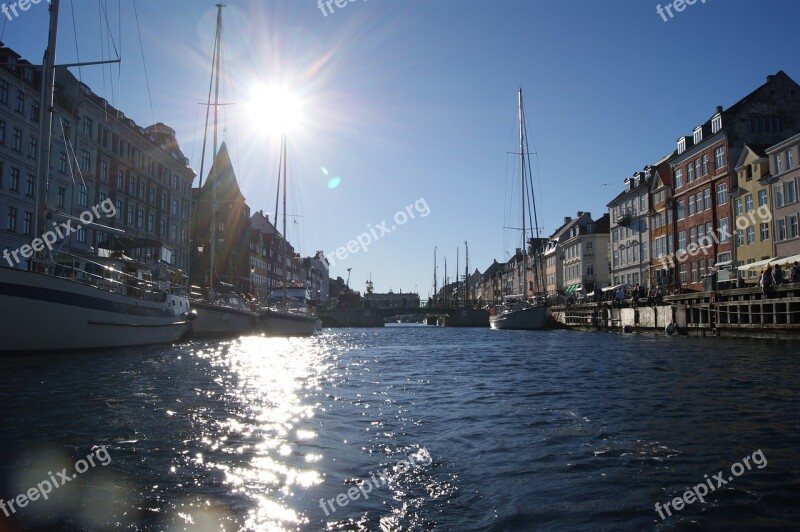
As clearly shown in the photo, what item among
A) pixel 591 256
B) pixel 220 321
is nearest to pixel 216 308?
pixel 220 321

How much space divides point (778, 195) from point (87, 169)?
57722 mm

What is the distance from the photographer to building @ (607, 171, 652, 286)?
74812 millimetres

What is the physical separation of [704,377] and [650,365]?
4.16 meters

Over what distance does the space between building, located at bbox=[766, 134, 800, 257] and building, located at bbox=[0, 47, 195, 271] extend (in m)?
44.5

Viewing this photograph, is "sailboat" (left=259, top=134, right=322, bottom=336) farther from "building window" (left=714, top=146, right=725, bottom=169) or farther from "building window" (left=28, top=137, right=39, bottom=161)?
"building window" (left=714, top=146, right=725, bottom=169)

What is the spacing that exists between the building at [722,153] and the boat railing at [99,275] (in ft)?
145

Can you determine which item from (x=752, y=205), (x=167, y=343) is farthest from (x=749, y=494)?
(x=752, y=205)

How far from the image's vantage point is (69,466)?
7453 millimetres

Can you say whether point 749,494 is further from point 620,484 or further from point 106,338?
point 106,338

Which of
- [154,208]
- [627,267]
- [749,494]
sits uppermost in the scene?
[154,208]

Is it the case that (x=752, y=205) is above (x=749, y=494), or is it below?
above

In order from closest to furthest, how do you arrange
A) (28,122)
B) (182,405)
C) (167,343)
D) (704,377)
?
(182,405) < (704,377) < (167,343) < (28,122)

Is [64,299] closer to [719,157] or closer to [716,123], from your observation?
[719,157]

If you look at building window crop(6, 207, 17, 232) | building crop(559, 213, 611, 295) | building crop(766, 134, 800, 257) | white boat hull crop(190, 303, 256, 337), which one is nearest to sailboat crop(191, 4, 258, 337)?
white boat hull crop(190, 303, 256, 337)
